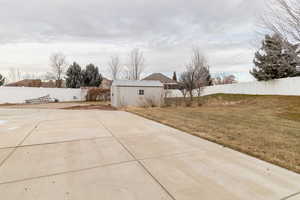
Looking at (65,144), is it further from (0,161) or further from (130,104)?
(130,104)

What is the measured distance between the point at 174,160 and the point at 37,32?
14192 mm

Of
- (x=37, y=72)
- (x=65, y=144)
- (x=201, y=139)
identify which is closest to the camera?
(x=65, y=144)

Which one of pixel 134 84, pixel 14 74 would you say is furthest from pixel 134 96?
pixel 14 74

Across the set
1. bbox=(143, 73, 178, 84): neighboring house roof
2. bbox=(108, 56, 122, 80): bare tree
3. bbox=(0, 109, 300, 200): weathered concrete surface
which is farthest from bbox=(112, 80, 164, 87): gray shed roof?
bbox=(143, 73, 178, 84): neighboring house roof

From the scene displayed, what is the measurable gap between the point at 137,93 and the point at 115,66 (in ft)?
64.5

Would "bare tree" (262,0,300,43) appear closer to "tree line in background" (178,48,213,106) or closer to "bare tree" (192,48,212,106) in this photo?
"tree line in background" (178,48,213,106)

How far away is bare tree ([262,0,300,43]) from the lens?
502 centimetres

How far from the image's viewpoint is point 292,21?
511 centimetres

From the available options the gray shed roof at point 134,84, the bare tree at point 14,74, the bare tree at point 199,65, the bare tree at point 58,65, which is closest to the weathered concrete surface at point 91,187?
the gray shed roof at point 134,84

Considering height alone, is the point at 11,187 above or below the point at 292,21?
below

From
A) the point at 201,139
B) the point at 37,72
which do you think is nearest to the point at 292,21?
the point at 201,139

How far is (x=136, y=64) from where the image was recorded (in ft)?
98.5

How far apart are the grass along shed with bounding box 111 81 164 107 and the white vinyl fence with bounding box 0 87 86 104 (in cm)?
1133

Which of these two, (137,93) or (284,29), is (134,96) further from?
(284,29)
